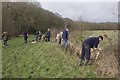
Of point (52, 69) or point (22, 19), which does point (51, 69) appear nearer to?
point (52, 69)

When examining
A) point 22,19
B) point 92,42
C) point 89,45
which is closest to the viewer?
point 92,42

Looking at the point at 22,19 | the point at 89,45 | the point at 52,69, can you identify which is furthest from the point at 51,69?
the point at 22,19

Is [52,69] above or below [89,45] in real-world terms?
below

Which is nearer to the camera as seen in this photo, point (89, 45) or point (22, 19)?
point (89, 45)

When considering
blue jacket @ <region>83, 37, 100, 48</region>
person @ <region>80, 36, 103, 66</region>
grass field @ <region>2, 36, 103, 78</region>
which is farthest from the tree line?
blue jacket @ <region>83, 37, 100, 48</region>

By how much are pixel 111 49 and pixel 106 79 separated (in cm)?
159

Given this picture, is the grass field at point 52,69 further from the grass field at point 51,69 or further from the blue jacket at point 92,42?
the blue jacket at point 92,42

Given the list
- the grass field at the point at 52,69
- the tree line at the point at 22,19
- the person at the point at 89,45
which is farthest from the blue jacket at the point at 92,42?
the tree line at the point at 22,19

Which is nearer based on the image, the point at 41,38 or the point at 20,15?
the point at 41,38

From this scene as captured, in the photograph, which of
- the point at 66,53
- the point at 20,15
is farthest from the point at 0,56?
the point at 20,15

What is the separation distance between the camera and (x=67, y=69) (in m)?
16.8

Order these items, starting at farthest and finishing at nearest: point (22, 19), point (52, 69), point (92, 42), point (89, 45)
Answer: point (22, 19), point (52, 69), point (89, 45), point (92, 42)

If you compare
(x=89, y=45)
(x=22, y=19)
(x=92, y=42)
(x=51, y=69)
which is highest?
(x=22, y=19)

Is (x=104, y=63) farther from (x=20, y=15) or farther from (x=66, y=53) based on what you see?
(x=20, y=15)
